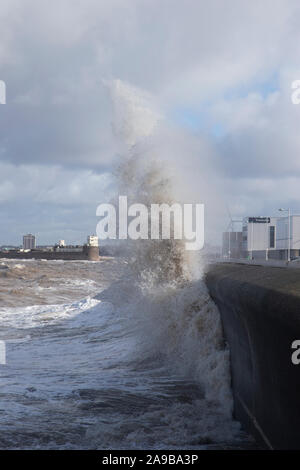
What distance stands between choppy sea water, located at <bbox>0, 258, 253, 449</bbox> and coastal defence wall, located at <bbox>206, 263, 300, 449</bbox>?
1.51 feet

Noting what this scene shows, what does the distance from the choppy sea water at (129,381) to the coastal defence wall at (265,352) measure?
0.46 meters

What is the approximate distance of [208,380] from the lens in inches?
297

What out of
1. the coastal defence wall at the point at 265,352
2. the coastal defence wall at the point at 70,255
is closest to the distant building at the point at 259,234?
the coastal defence wall at the point at 265,352

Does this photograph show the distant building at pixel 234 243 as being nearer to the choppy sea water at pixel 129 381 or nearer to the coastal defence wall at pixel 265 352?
the choppy sea water at pixel 129 381

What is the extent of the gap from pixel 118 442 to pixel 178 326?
4.51 meters

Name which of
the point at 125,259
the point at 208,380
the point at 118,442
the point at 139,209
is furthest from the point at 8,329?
the point at 118,442

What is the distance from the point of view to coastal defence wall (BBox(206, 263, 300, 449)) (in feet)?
13.5

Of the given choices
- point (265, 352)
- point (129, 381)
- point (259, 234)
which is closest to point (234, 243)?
point (259, 234)

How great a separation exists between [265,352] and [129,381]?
3914 millimetres

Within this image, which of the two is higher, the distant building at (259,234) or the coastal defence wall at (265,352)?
the distant building at (259,234)

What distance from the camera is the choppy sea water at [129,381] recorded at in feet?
18.9

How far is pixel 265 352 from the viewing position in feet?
Result: 16.3

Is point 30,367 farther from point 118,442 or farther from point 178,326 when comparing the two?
Answer: point 118,442

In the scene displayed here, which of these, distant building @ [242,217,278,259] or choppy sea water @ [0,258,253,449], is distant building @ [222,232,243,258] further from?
choppy sea water @ [0,258,253,449]
